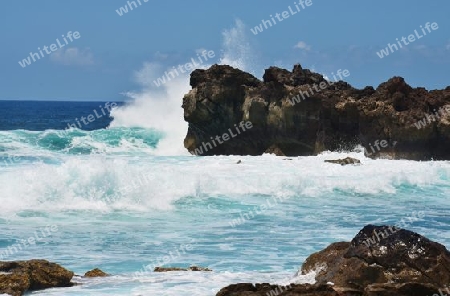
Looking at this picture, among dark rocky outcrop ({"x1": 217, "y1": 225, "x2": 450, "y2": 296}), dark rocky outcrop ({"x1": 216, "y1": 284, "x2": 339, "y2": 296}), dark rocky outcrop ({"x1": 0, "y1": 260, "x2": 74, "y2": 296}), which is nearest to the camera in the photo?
dark rocky outcrop ({"x1": 216, "y1": 284, "x2": 339, "y2": 296})

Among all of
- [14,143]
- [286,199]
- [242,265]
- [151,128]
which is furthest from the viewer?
[151,128]

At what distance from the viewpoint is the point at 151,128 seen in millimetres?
46250

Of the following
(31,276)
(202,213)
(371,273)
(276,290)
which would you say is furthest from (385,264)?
(202,213)

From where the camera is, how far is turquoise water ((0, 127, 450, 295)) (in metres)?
10.3

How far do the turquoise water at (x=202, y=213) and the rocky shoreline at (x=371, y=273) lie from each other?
40 cm

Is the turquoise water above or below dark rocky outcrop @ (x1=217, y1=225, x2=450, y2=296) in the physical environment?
above

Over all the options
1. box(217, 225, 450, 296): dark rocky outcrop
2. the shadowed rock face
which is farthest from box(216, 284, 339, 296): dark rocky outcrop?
the shadowed rock face

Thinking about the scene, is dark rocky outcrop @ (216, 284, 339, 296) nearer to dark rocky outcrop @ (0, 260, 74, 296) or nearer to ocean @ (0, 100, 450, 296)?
ocean @ (0, 100, 450, 296)

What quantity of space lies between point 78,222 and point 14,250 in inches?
122

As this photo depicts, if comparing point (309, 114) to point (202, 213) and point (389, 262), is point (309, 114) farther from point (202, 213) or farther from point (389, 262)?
point (389, 262)

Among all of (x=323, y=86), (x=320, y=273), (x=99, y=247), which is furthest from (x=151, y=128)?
(x=320, y=273)

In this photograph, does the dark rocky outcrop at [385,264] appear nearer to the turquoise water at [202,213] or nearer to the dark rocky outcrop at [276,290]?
the dark rocky outcrop at [276,290]

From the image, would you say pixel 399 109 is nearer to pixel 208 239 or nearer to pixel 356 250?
pixel 208 239

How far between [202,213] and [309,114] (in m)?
14.3
